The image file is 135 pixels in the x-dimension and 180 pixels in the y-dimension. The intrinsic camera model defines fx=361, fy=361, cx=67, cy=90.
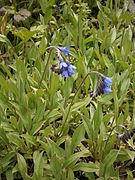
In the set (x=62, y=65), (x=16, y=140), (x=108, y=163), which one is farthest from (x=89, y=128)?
(x=62, y=65)

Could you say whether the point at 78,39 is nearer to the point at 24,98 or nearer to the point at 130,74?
the point at 130,74

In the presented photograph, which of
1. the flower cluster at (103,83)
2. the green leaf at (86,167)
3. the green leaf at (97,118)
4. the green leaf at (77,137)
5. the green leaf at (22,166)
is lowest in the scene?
the green leaf at (86,167)

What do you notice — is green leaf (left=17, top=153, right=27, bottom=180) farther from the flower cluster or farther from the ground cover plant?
the flower cluster

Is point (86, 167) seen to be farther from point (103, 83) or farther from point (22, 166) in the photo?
point (103, 83)

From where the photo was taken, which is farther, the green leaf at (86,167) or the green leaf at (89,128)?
the green leaf at (89,128)

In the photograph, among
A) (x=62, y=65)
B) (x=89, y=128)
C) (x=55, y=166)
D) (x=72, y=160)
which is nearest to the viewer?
(x=62, y=65)

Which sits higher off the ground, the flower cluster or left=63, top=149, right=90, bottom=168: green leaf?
the flower cluster

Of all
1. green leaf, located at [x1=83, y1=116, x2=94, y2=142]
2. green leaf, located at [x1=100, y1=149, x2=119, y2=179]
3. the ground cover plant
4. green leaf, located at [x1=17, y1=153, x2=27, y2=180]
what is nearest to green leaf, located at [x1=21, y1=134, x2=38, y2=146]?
the ground cover plant

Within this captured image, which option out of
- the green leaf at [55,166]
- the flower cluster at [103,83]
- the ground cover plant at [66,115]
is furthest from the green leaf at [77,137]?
the flower cluster at [103,83]

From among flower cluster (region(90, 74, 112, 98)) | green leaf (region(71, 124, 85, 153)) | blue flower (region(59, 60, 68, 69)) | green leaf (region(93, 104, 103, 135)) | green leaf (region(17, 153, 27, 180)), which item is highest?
blue flower (region(59, 60, 68, 69))

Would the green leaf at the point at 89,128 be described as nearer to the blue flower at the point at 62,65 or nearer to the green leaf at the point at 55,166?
the green leaf at the point at 55,166

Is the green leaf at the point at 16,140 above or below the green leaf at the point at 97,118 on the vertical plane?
below

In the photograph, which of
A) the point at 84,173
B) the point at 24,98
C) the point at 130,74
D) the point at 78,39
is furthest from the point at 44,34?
the point at 84,173
